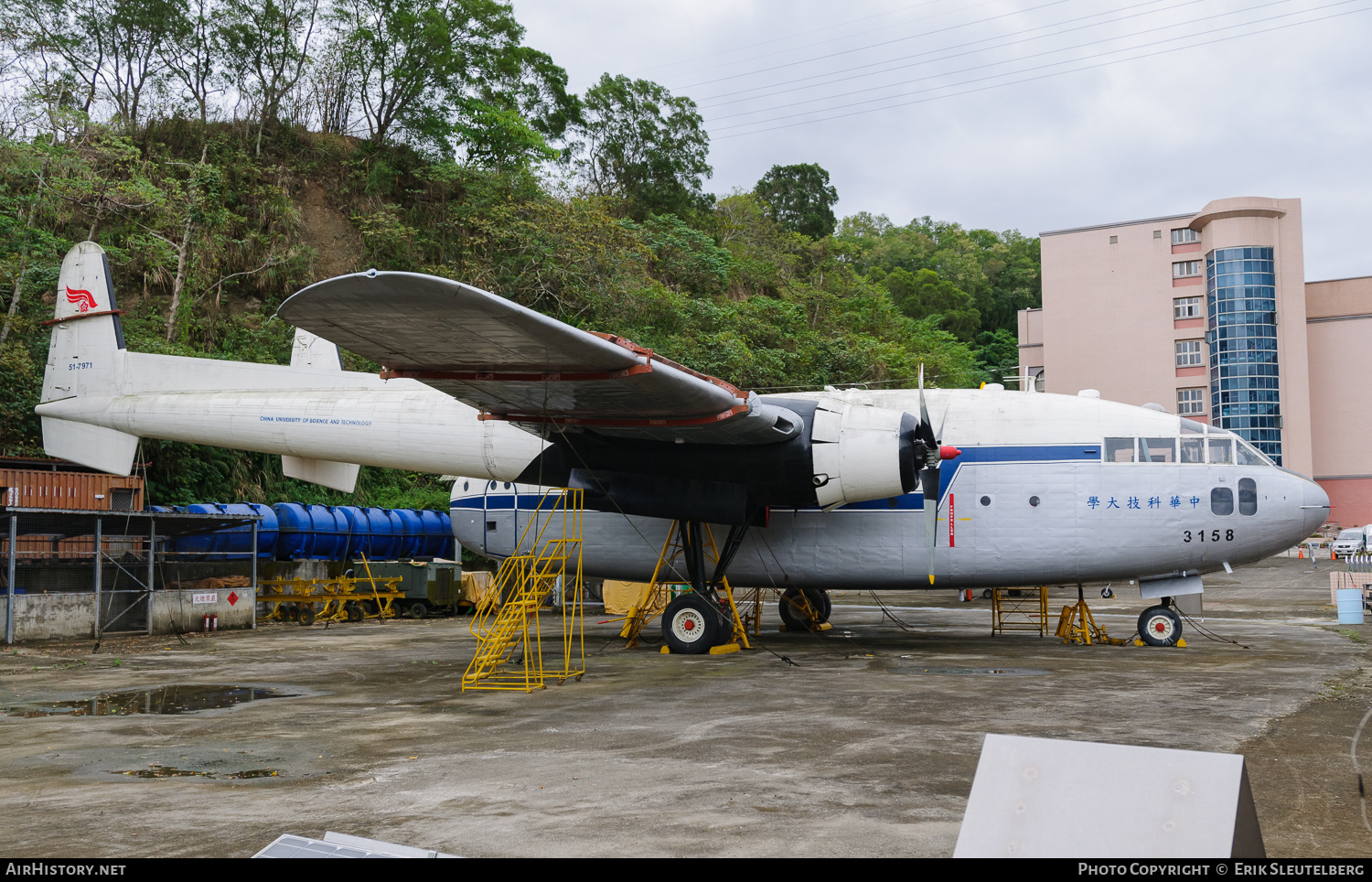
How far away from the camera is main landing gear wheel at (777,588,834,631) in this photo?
764 inches

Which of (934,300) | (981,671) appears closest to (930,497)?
(981,671)

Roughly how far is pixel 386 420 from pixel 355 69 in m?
34.4

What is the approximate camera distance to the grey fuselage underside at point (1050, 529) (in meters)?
14.7

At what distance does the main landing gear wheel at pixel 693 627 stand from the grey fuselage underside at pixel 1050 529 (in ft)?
4.74

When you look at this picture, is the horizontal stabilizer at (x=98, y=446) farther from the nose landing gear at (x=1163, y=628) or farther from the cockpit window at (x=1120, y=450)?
the nose landing gear at (x=1163, y=628)

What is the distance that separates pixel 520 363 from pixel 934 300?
67587 mm

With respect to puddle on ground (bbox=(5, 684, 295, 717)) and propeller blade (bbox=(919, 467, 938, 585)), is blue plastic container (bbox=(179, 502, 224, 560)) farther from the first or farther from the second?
propeller blade (bbox=(919, 467, 938, 585))

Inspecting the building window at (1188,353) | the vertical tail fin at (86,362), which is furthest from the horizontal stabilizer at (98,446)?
the building window at (1188,353)

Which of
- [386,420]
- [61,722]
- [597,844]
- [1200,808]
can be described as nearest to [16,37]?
[386,420]

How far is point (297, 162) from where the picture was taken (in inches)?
1693

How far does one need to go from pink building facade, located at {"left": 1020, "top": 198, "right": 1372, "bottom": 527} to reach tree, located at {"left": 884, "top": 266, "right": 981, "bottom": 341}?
10.2 metres

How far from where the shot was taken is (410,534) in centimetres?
2884

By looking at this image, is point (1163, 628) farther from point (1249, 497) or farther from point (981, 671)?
point (981, 671)

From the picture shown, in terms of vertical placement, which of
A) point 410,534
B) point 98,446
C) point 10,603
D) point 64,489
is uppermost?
point 98,446
